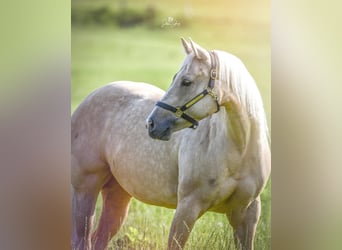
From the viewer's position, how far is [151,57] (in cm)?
306

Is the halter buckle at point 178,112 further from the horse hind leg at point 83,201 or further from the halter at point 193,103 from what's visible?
the horse hind leg at point 83,201

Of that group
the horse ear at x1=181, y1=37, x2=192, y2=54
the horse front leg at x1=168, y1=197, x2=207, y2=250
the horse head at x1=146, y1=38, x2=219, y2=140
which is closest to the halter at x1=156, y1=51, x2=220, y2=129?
the horse head at x1=146, y1=38, x2=219, y2=140

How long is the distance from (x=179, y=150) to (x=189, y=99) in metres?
0.26

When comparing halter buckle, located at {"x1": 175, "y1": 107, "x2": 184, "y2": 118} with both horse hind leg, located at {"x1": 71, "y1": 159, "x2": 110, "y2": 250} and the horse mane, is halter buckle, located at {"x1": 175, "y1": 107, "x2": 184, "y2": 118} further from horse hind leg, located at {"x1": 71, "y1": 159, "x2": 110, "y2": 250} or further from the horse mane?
horse hind leg, located at {"x1": 71, "y1": 159, "x2": 110, "y2": 250}

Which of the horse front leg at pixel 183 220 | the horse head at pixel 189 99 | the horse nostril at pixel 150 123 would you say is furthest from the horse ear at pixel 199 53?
the horse front leg at pixel 183 220

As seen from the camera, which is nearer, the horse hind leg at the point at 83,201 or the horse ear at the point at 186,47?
the horse ear at the point at 186,47

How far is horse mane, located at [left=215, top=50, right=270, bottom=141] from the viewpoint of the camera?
2.99m

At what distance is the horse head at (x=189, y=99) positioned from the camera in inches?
116

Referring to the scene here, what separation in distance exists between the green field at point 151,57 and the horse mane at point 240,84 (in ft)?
0.16
